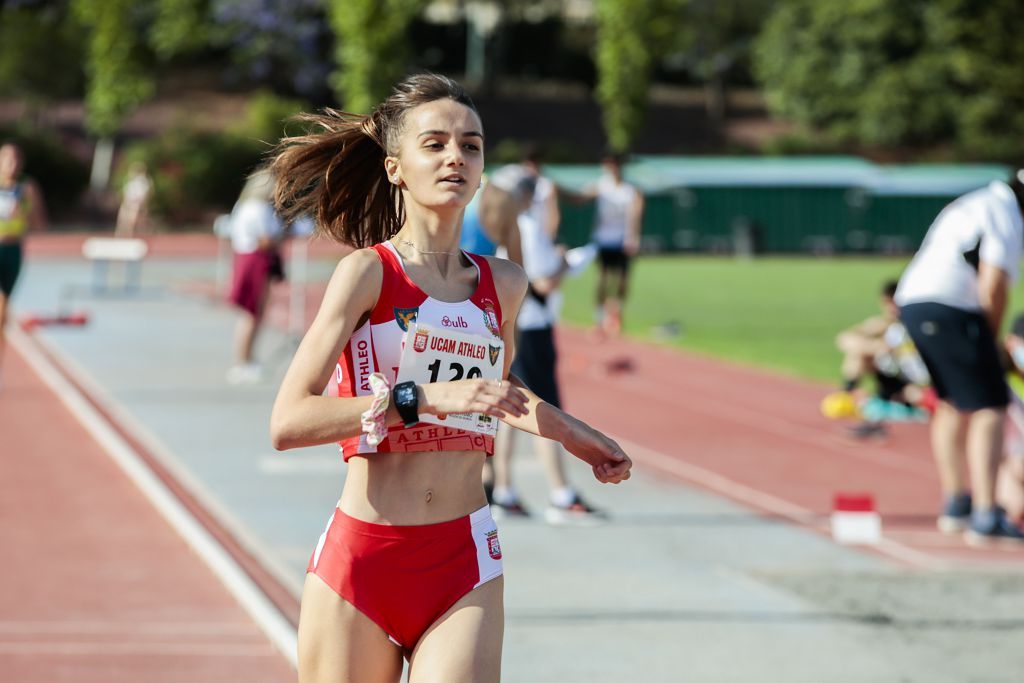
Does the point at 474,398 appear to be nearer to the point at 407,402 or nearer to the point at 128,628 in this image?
the point at 407,402

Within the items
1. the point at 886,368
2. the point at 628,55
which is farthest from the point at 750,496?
the point at 628,55

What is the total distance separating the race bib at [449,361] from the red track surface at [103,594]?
284 cm

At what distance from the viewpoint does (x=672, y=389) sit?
1573cm

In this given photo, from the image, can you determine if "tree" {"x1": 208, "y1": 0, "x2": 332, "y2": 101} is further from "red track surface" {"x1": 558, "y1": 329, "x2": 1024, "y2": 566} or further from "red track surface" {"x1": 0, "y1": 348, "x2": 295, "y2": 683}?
"red track surface" {"x1": 0, "y1": 348, "x2": 295, "y2": 683}

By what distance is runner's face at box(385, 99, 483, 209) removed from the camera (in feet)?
12.2

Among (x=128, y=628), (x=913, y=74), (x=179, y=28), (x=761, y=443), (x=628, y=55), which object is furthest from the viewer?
(x=913, y=74)

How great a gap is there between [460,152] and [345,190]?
1.53 ft

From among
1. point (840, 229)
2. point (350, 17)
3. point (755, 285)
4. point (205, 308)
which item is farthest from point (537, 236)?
point (350, 17)

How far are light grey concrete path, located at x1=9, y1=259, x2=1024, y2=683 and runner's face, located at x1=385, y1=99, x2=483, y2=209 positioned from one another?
294cm

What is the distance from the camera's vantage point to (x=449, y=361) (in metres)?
3.73

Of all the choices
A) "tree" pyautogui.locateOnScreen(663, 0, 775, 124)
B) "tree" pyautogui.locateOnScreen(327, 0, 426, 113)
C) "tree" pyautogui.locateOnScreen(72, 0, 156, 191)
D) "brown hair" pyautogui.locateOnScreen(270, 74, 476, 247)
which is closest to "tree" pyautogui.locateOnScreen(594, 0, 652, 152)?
"tree" pyautogui.locateOnScreen(327, 0, 426, 113)

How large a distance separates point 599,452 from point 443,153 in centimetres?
79

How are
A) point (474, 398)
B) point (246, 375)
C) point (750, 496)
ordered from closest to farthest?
point (474, 398)
point (750, 496)
point (246, 375)

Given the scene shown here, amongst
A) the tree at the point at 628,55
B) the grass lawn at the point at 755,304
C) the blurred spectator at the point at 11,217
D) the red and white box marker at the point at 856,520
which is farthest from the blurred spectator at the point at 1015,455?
the tree at the point at 628,55
